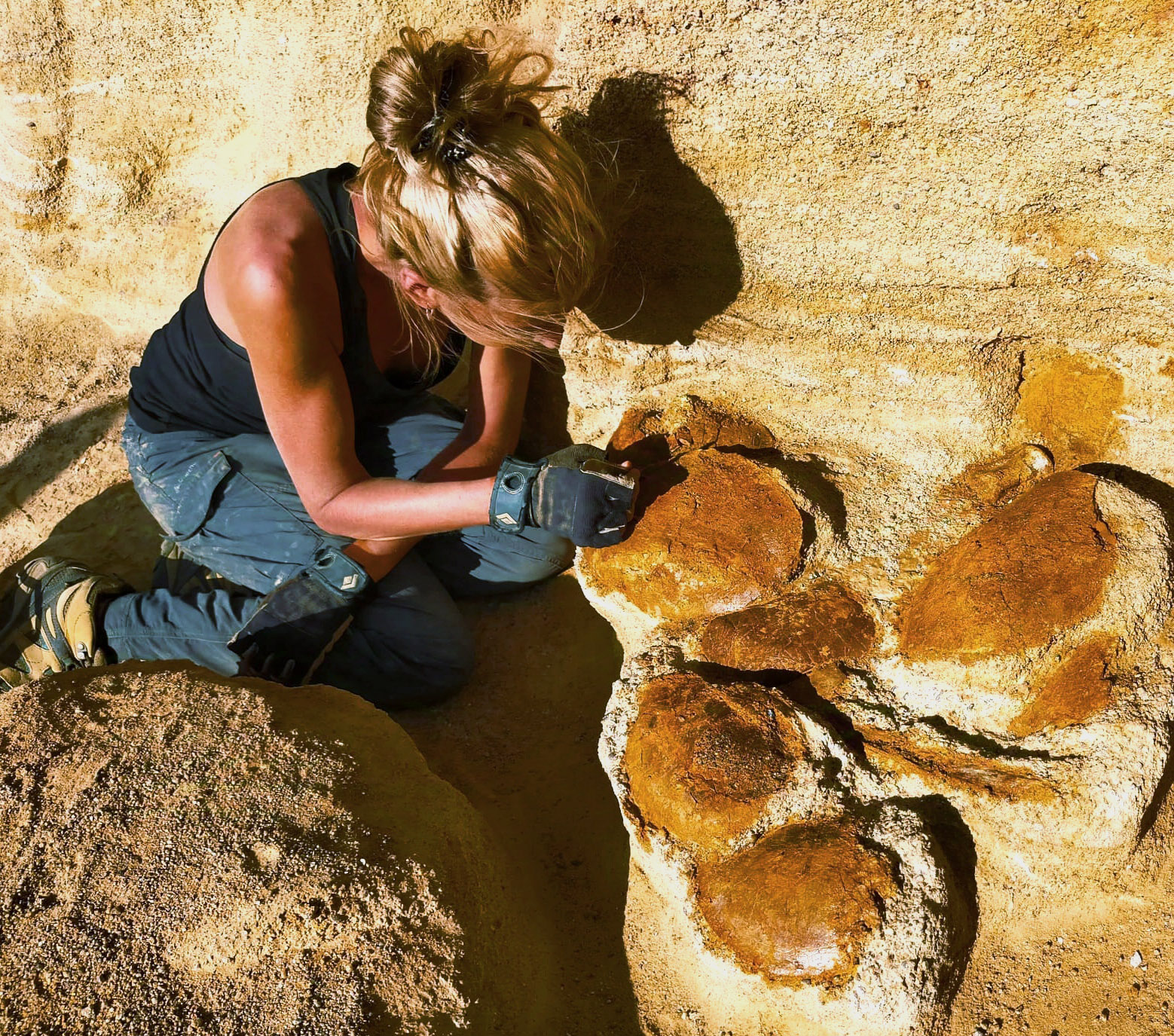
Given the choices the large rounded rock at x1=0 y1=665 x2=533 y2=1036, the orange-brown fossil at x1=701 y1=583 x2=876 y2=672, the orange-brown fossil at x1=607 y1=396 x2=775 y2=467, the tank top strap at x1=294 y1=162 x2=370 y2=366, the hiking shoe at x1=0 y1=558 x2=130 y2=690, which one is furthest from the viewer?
the hiking shoe at x1=0 y1=558 x2=130 y2=690

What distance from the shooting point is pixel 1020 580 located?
1.05 metres

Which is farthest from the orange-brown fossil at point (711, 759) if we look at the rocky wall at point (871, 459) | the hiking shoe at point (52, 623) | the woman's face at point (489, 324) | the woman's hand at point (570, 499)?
the hiking shoe at point (52, 623)

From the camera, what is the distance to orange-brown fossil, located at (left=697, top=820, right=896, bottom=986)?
93 centimetres

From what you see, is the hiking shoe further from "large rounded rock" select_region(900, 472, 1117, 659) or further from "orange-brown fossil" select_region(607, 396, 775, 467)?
"large rounded rock" select_region(900, 472, 1117, 659)

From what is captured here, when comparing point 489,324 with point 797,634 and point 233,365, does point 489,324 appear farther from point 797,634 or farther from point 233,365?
point 797,634

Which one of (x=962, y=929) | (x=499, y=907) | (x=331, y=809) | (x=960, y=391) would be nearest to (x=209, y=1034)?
(x=331, y=809)

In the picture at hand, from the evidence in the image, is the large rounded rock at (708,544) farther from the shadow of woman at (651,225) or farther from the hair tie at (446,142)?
the hair tie at (446,142)

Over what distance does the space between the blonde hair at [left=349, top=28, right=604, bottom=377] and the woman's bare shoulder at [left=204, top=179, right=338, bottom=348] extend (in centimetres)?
14

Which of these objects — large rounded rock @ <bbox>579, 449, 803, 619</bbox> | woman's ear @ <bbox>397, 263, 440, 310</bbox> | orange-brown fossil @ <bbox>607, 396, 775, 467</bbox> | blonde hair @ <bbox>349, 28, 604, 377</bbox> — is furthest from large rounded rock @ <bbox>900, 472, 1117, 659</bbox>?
→ woman's ear @ <bbox>397, 263, 440, 310</bbox>

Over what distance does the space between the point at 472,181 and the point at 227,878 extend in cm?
81

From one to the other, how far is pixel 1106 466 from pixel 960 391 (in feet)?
0.73

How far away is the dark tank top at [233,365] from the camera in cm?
128

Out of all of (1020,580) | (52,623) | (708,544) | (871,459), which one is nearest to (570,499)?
(708,544)

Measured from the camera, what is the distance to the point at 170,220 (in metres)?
2.00
